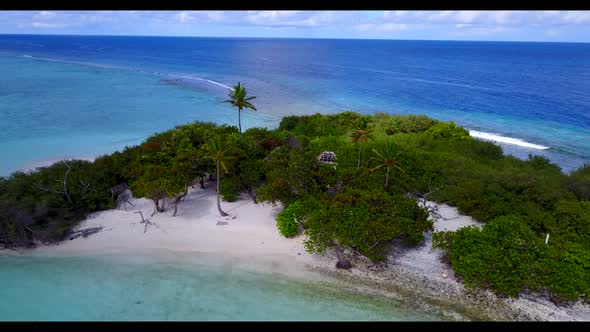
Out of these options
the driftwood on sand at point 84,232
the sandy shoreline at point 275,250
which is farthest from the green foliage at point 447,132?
the driftwood on sand at point 84,232

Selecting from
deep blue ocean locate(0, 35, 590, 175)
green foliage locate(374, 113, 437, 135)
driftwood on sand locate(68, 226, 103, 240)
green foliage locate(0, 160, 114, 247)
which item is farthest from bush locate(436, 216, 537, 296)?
deep blue ocean locate(0, 35, 590, 175)

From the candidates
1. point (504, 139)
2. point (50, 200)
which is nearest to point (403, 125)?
point (504, 139)

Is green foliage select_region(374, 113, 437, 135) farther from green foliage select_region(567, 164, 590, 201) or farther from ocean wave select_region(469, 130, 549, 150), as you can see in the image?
green foliage select_region(567, 164, 590, 201)

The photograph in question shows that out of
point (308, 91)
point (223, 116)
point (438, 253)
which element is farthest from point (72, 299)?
point (308, 91)
